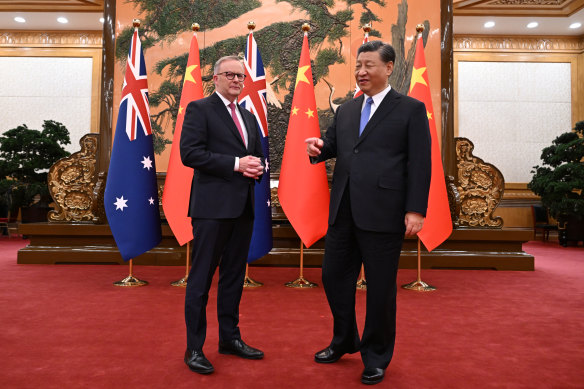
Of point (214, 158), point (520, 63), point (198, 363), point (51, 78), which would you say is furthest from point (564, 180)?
point (51, 78)

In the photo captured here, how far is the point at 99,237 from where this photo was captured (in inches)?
208

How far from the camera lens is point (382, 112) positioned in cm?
192

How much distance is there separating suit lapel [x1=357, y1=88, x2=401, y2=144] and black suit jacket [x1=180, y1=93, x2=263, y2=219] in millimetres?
582

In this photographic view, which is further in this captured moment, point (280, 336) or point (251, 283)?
point (251, 283)

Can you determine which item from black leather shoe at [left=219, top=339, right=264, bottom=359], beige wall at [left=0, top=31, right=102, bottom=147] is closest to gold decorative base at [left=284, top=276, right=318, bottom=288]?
black leather shoe at [left=219, top=339, right=264, bottom=359]

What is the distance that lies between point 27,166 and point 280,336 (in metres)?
8.11

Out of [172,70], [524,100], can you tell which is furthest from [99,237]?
[524,100]

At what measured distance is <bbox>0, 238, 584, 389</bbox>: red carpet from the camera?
73.5 inches

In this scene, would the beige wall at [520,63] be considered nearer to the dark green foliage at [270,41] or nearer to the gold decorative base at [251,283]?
the dark green foliage at [270,41]

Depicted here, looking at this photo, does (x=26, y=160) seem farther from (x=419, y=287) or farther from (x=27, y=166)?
(x=419, y=287)

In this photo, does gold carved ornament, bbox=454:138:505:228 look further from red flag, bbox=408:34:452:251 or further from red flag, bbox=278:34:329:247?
red flag, bbox=278:34:329:247

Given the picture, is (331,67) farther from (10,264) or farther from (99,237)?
(10,264)

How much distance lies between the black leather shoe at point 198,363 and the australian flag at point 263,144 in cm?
190

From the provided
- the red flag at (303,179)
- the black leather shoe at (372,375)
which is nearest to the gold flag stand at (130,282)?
the red flag at (303,179)
